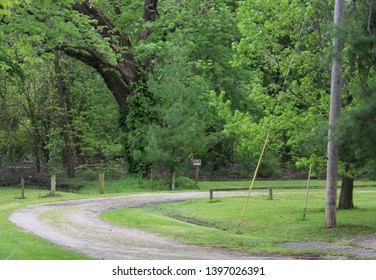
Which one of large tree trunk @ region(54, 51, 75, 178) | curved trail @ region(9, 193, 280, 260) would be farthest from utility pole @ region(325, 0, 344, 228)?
large tree trunk @ region(54, 51, 75, 178)

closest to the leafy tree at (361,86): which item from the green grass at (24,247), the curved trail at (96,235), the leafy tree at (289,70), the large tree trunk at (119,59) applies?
the leafy tree at (289,70)

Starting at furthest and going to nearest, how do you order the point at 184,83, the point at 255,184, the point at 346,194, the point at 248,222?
the point at 255,184, the point at 184,83, the point at 346,194, the point at 248,222

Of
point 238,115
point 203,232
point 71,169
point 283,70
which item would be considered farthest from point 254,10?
point 71,169

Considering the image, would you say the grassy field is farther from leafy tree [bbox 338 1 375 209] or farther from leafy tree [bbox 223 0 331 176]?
leafy tree [bbox 338 1 375 209]

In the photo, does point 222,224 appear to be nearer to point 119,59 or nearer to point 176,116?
point 176,116

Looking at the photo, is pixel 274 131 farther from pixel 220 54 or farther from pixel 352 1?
pixel 220 54

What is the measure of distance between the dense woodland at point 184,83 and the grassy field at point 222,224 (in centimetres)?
200

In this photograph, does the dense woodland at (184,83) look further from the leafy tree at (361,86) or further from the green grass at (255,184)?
the green grass at (255,184)

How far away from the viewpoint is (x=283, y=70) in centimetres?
2292

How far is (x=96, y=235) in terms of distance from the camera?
1728cm

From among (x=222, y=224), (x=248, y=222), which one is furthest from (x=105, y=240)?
(x=248, y=222)

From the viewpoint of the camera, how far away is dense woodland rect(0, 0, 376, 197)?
20.6 metres

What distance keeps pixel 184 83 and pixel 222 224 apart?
17.7 metres

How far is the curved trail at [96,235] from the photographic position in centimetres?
1396
